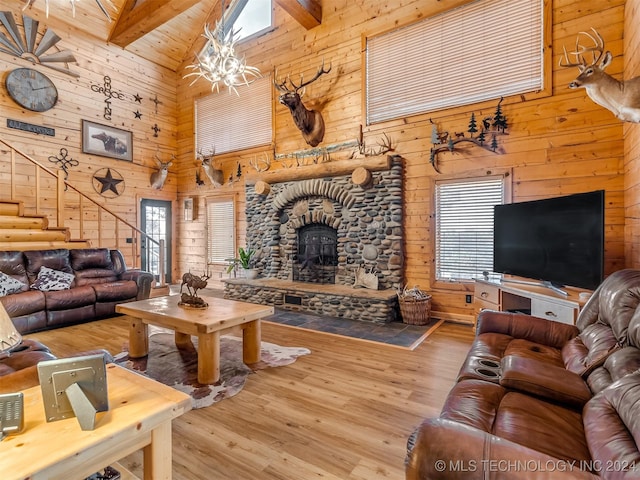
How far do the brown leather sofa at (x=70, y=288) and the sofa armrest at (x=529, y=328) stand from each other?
487cm

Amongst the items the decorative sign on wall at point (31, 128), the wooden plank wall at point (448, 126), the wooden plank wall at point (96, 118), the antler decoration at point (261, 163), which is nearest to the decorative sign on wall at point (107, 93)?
the wooden plank wall at point (96, 118)

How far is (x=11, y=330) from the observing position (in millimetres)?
996

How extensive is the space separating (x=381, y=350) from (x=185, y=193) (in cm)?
633

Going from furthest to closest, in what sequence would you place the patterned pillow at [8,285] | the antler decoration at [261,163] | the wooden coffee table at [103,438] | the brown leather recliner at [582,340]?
1. the antler decoration at [261,163]
2. the patterned pillow at [8,285]
3. the brown leather recliner at [582,340]
4. the wooden coffee table at [103,438]

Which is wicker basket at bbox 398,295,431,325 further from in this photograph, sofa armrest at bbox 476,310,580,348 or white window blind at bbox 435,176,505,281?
sofa armrest at bbox 476,310,580,348

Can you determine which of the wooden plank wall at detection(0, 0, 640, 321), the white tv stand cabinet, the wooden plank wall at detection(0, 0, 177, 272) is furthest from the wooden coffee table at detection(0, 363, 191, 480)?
the wooden plank wall at detection(0, 0, 177, 272)

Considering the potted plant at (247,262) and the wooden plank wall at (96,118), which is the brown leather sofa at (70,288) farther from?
the wooden plank wall at (96,118)

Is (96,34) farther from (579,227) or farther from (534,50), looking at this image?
(579,227)

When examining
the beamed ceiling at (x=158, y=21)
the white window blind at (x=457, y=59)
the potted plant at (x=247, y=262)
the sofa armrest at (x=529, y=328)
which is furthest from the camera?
the potted plant at (x=247, y=262)

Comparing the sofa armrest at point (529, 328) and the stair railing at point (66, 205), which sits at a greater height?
the stair railing at point (66, 205)

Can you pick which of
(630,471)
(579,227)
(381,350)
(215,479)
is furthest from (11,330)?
(579,227)

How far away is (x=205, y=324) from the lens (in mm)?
2732

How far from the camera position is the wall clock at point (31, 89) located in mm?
5695

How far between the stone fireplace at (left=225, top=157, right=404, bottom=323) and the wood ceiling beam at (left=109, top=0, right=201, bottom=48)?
3.34m
